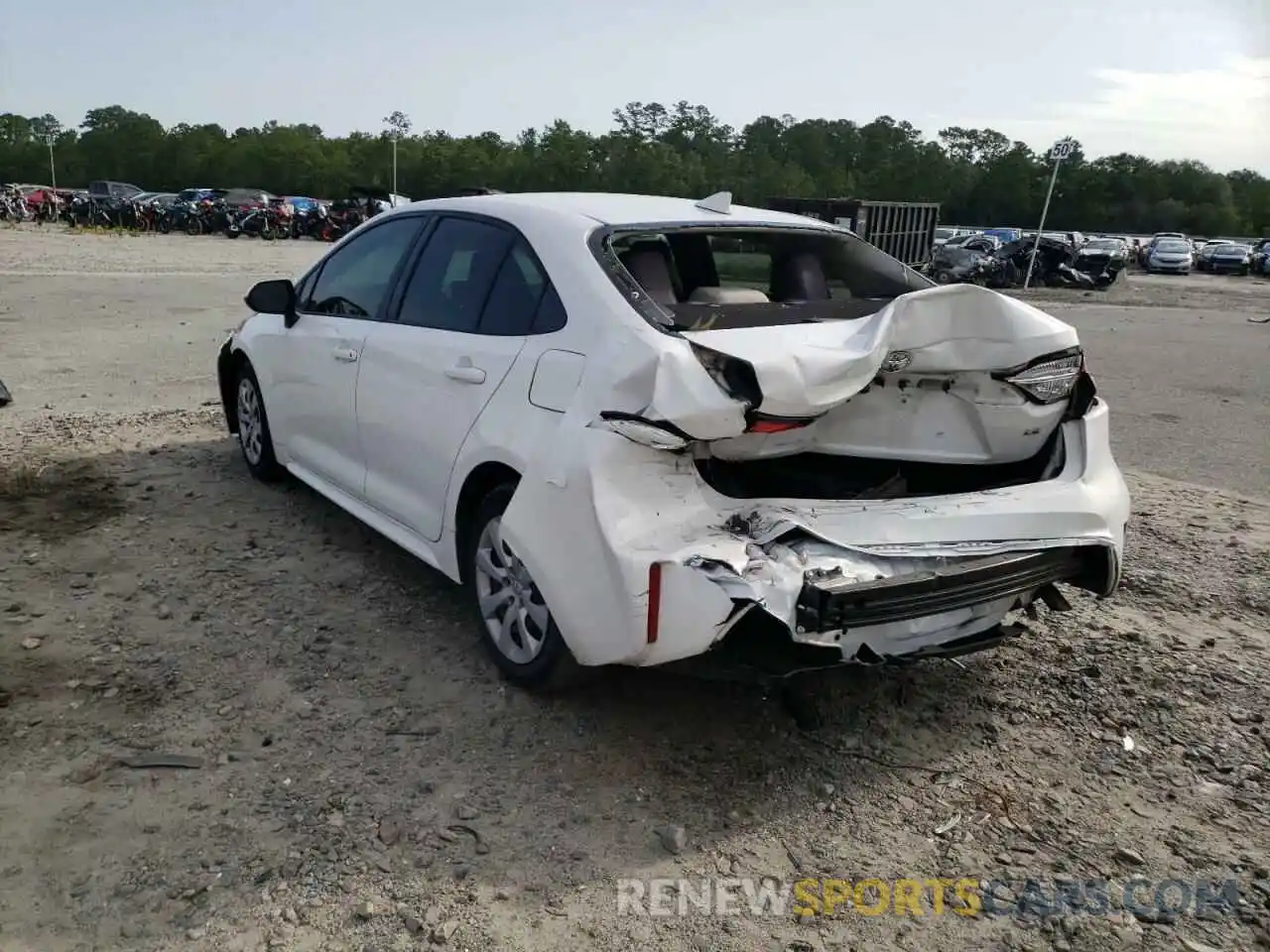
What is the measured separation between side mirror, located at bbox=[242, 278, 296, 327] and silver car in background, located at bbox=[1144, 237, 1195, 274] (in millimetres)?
43030

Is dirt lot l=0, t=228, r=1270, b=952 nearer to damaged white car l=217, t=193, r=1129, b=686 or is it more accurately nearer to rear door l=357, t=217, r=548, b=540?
damaged white car l=217, t=193, r=1129, b=686

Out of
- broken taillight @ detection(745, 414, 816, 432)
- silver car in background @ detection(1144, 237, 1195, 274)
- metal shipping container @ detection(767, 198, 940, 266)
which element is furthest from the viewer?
silver car in background @ detection(1144, 237, 1195, 274)

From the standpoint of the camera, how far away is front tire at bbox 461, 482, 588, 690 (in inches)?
131

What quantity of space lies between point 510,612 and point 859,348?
143 centimetres

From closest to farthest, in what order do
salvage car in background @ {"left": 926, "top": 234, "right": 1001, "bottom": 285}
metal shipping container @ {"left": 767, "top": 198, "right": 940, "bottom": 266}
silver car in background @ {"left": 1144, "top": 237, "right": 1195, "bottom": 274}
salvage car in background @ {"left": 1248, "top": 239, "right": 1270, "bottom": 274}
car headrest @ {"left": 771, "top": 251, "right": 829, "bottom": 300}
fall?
car headrest @ {"left": 771, "top": 251, "right": 829, "bottom": 300} < metal shipping container @ {"left": 767, "top": 198, "right": 940, "bottom": 266} < salvage car in background @ {"left": 926, "top": 234, "right": 1001, "bottom": 285} < silver car in background @ {"left": 1144, "top": 237, "right": 1195, "bottom": 274} < salvage car in background @ {"left": 1248, "top": 239, "right": 1270, "bottom": 274}

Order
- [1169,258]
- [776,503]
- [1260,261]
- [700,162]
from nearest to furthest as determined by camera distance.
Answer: [776,503] < [1169,258] < [1260,261] < [700,162]

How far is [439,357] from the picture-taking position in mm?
3807

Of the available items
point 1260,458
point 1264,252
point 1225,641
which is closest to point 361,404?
point 1225,641

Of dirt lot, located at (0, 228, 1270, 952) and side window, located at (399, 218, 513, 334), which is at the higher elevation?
side window, located at (399, 218, 513, 334)

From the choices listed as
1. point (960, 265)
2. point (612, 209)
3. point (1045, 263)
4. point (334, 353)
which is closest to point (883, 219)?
point (960, 265)

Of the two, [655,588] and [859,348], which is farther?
[859,348]

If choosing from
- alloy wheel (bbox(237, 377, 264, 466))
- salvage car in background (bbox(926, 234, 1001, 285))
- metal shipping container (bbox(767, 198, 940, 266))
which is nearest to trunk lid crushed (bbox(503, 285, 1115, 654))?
alloy wheel (bbox(237, 377, 264, 466))

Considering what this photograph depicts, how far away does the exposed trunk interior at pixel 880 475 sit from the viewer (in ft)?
11.1

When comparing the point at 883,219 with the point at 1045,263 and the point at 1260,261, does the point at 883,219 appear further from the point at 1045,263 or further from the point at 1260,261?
the point at 1260,261
